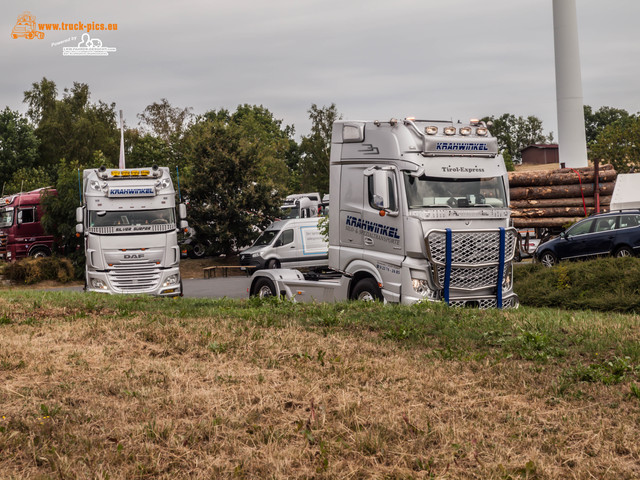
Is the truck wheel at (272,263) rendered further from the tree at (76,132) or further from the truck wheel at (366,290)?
the tree at (76,132)

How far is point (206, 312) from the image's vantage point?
1027 centimetres

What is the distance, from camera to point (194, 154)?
114 ft

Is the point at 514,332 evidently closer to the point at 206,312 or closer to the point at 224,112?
the point at 206,312

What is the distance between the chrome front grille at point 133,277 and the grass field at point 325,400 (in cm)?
1010

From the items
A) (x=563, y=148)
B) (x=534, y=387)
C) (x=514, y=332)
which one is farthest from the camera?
(x=563, y=148)

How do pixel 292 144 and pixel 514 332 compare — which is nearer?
pixel 514 332

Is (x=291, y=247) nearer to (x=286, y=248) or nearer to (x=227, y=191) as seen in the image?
(x=286, y=248)

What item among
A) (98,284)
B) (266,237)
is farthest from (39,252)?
(98,284)

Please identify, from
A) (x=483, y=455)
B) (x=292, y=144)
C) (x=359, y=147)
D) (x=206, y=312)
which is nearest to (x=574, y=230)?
(x=359, y=147)

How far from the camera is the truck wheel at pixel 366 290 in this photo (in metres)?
12.5

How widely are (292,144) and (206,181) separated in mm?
49897

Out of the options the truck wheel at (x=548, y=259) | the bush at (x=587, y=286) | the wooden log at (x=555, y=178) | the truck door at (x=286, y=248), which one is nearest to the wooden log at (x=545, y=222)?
the wooden log at (x=555, y=178)

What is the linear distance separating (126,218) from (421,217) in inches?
393

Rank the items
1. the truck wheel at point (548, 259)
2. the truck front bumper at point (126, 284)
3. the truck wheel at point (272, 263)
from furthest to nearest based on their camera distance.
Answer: the truck wheel at point (272, 263), the truck wheel at point (548, 259), the truck front bumper at point (126, 284)
